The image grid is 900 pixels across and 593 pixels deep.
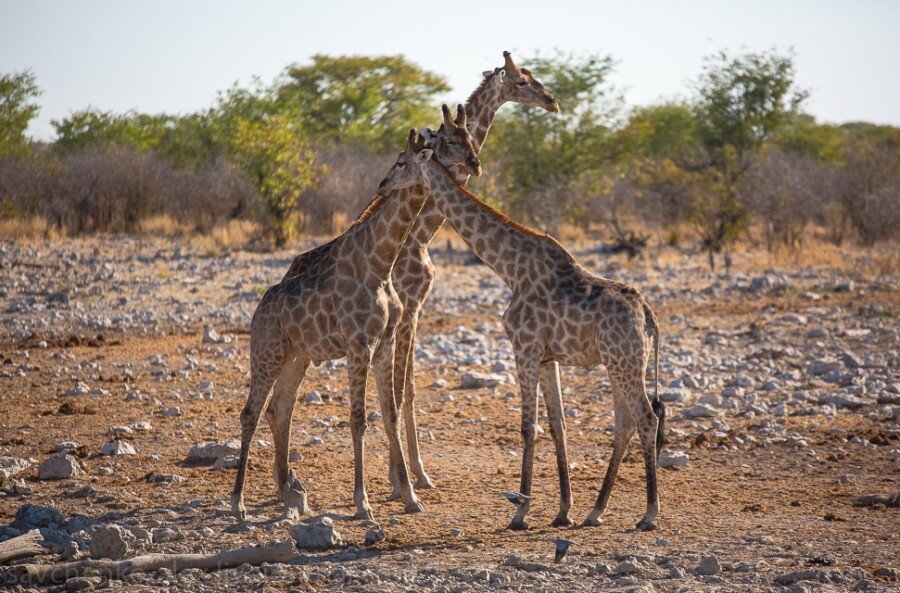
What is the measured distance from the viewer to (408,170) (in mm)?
8398

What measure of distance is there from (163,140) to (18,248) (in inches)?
588

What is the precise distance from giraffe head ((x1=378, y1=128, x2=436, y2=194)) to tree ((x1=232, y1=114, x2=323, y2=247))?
57.8 ft

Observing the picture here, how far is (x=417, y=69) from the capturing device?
4400cm

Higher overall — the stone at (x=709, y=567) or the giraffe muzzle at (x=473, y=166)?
the giraffe muzzle at (x=473, y=166)

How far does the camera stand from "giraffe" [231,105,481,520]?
8086mm

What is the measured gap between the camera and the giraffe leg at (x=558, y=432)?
7707 mm

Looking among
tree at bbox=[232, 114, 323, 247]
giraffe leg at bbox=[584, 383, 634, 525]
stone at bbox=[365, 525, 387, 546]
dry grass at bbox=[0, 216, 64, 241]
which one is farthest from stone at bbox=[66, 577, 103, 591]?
tree at bbox=[232, 114, 323, 247]

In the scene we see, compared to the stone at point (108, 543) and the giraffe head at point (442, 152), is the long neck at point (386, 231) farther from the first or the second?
the stone at point (108, 543)

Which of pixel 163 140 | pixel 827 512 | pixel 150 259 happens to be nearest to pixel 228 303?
pixel 150 259

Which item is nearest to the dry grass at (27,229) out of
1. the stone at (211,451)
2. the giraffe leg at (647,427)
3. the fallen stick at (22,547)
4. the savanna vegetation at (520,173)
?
the savanna vegetation at (520,173)

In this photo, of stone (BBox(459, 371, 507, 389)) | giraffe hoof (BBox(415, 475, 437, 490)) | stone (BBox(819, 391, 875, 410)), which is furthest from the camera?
stone (BBox(459, 371, 507, 389))

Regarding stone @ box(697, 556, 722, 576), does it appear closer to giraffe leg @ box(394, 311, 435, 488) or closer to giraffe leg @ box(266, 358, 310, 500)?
giraffe leg @ box(394, 311, 435, 488)

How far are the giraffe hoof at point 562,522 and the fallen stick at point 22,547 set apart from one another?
3.62m

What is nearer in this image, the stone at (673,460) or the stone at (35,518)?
the stone at (35,518)
